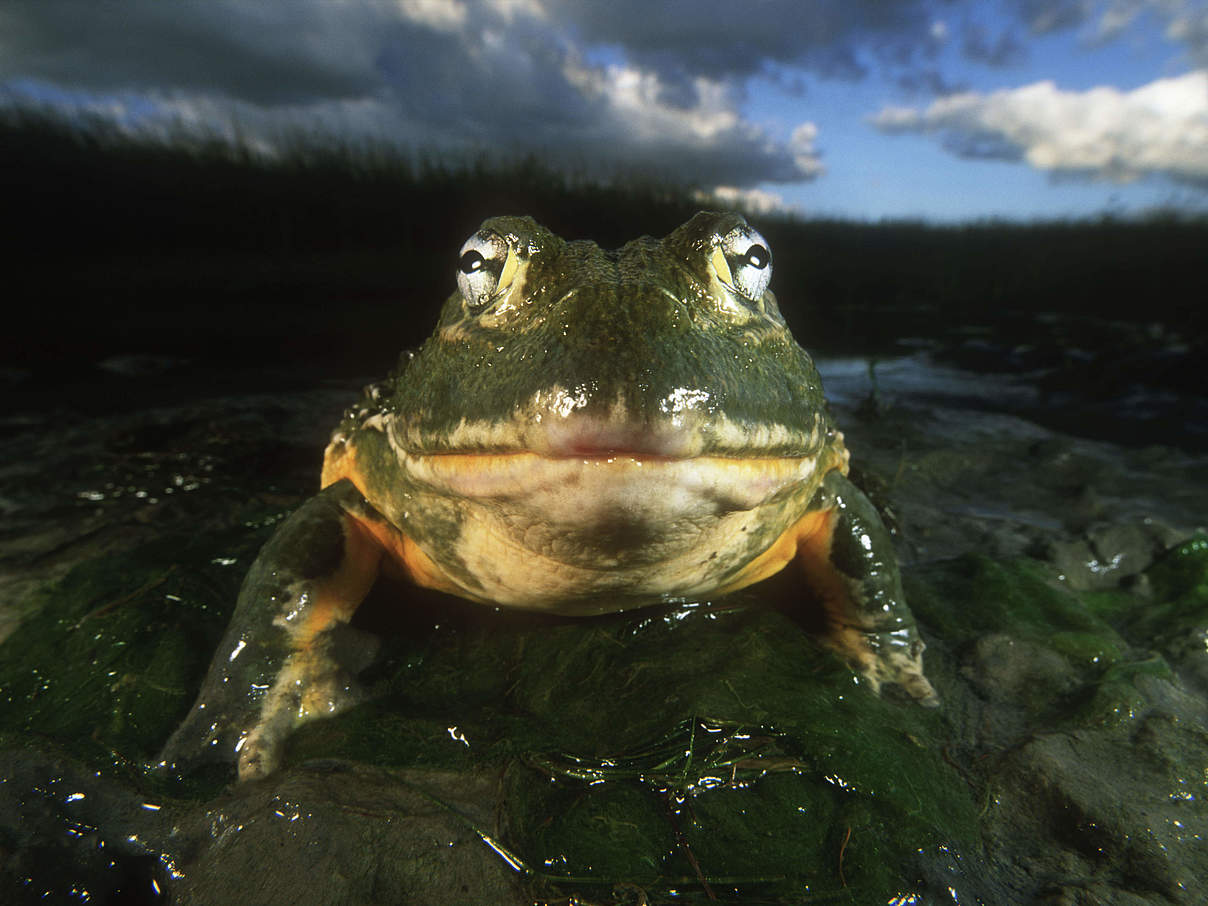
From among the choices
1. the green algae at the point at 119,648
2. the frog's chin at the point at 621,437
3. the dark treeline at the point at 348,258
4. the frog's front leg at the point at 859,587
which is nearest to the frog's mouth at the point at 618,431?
the frog's chin at the point at 621,437

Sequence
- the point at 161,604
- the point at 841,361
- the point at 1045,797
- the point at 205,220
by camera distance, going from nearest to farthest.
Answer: the point at 1045,797 < the point at 161,604 < the point at 841,361 < the point at 205,220

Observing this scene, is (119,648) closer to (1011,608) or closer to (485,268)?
(485,268)

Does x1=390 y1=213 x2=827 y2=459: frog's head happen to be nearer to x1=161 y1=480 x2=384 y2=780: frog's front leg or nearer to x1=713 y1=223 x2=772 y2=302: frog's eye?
x1=713 y1=223 x2=772 y2=302: frog's eye

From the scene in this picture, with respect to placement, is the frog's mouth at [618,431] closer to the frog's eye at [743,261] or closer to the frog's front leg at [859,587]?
the frog's eye at [743,261]

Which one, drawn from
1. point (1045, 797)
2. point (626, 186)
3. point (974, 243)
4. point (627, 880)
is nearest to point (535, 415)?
point (627, 880)

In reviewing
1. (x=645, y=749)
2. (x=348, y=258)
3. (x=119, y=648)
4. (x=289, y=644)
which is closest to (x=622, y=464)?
(x=645, y=749)

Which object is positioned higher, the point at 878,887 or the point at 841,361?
the point at 878,887

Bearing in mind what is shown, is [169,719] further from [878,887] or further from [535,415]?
[878,887]
